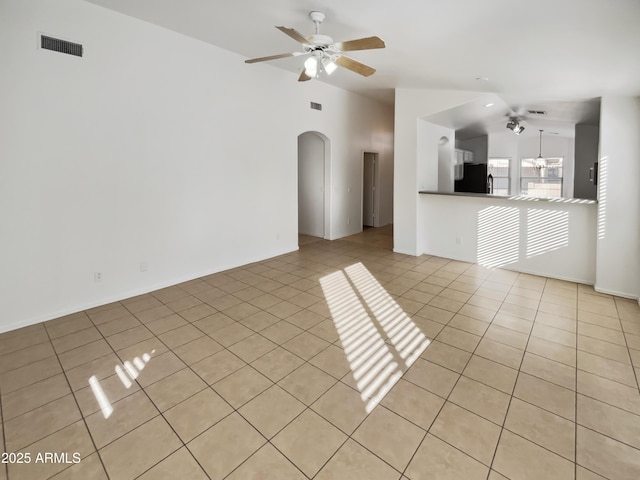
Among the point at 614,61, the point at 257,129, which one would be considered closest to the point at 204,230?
the point at 257,129

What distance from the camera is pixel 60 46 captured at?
321 cm

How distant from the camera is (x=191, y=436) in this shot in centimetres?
189

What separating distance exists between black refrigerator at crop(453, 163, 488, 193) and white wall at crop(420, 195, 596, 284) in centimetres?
361

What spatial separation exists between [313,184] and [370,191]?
6.25 feet

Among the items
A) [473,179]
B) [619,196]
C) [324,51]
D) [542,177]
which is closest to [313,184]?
[324,51]

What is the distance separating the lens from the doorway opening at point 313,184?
6.91m

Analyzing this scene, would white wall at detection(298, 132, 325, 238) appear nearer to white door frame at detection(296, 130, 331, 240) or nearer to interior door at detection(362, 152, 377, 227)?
white door frame at detection(296, 130, 331, 240)

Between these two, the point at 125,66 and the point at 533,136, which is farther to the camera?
the point at 533,136

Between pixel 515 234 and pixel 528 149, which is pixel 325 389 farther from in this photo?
pixel 528 149

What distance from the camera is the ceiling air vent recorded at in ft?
10.3

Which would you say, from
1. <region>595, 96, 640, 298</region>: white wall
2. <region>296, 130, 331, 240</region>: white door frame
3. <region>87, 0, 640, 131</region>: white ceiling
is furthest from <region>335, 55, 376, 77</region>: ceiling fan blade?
<region>296, 130, 331, 240</region>: white door frame

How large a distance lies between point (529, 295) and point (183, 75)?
5188 millimetres

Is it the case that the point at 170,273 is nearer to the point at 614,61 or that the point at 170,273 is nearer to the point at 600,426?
the point at 600,426

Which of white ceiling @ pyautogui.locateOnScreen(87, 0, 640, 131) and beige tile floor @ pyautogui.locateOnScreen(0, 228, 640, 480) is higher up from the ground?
white ceiling @ pyautogui.locateOnScreen(87, 0, 640, 131)
